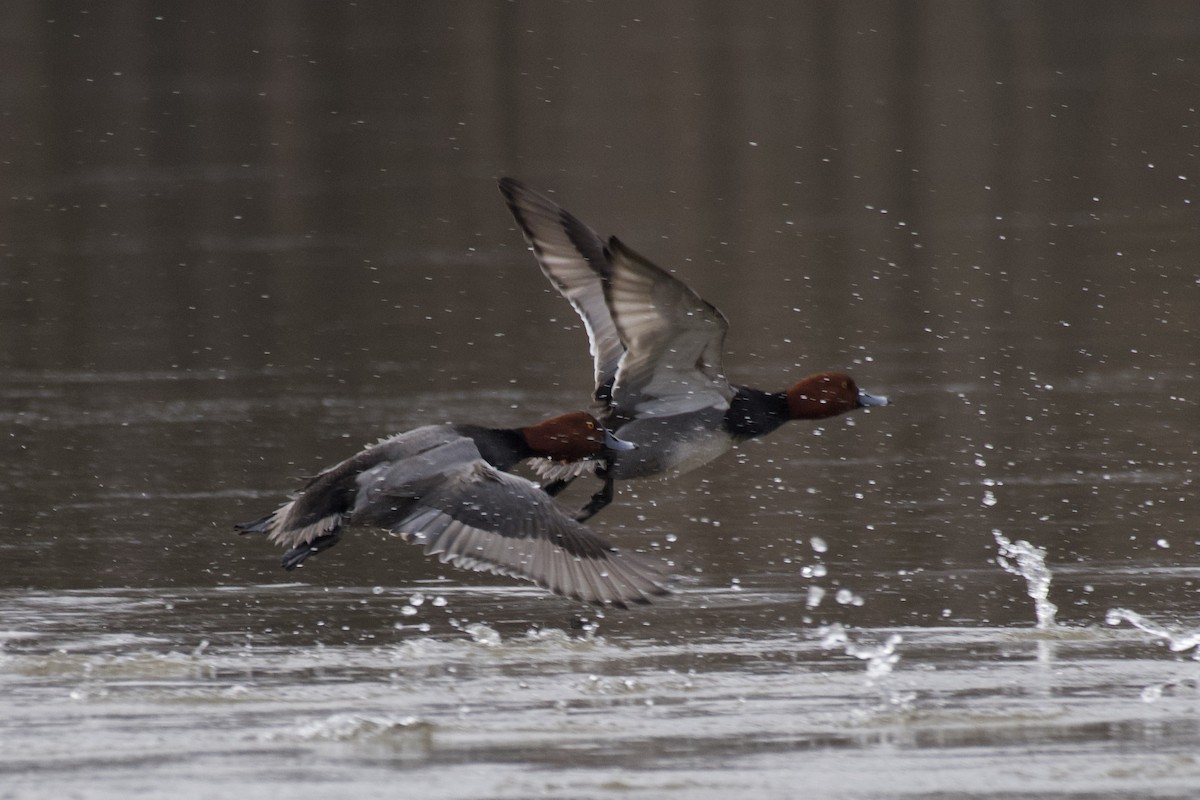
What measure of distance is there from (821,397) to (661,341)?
2.39ft

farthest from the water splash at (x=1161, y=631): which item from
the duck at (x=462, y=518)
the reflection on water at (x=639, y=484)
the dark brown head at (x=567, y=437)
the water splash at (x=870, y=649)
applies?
the dark brown head at (x=567, y=437)

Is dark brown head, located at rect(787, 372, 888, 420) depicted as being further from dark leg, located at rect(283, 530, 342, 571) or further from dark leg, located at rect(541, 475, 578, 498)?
dark leg, located at rect(283, 530, 342, 571)

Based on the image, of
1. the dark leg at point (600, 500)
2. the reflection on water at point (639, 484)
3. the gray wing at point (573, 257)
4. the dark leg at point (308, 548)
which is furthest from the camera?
the gray wing at point (573, 257)

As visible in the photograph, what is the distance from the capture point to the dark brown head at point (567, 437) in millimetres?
8492

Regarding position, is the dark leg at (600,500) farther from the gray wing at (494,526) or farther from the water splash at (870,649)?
the water splash at (870,649)

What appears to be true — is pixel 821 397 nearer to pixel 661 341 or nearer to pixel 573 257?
pixel 661 341

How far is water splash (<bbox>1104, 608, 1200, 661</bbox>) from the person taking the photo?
23.6 feet

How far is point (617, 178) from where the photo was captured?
852 inches

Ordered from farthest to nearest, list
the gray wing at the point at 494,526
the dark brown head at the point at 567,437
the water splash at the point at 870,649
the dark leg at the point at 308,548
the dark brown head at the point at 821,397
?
the dark brown head at the point at 821,397 < the dark brown head at the point at 567,437 < the dark leg at the point at 308,548 < the gray wing at the point at 494,526 < the water splash at the point at 870,649

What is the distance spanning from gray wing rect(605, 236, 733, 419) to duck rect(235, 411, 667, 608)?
841mm

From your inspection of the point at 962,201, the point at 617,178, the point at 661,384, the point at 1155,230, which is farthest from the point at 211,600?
the point at 617,178

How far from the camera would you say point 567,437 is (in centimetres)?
851

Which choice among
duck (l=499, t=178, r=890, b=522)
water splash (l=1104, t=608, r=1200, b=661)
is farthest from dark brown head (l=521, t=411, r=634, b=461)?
water splash (l=1104, t=608, r=1200, b=661)

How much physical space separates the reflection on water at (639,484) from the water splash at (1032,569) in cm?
4
